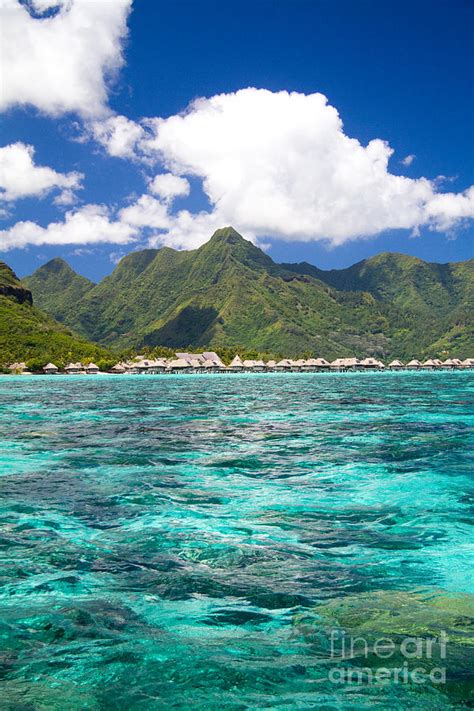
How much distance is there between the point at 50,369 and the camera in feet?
427

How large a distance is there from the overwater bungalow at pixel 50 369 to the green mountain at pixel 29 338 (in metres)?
1.23

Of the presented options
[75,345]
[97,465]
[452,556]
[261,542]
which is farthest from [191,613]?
[75,345]

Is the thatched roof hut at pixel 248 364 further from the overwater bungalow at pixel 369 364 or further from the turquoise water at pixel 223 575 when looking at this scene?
the turquoise water at pixel 223 575

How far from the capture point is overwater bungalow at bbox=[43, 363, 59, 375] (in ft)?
425

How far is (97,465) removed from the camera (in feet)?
45.1

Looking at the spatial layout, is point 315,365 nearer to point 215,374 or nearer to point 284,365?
point 284,365

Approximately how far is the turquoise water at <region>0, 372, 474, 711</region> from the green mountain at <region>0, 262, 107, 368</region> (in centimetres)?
12459

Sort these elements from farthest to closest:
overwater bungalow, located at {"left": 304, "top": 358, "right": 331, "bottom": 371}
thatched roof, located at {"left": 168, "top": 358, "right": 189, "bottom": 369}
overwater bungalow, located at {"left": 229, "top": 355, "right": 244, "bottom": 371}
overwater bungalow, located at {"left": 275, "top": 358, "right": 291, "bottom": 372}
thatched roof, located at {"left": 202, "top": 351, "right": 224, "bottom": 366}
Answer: overwater bungalow, located at {"left": 304, "top": 358, "right": 331, "bottom": 371} → overwater bungalow, located at {"left": 275, "top": 358, "right": 291, "bottom": 372} → thatched roof, located at {"left": 202, "top": 351, "right": 224, "bottom": 366} → overwater bungalow, located at {"left": 229, "top": 355, "right": 244, "bottom": 371} → thatched roof, located at {"left": 168, "top": 358, "right": 189, "bottom": 369}

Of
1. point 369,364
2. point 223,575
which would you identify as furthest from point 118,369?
point 223,575

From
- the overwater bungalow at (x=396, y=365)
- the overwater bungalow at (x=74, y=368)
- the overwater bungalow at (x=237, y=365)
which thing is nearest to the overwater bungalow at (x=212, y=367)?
the overwater bungalow at (x=237, y=365)

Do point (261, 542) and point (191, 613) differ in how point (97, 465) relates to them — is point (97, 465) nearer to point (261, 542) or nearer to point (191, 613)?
point (261, 542)

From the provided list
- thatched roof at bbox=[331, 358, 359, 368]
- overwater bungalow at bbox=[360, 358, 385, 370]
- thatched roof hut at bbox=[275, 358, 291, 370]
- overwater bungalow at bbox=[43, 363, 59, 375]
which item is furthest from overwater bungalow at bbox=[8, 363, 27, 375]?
overwater bungalow at bbox=[360, 358, 385, 370]

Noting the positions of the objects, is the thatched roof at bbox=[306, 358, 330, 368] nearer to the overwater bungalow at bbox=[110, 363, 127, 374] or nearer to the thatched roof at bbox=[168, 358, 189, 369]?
the thatched roof at bbox=[168, 358, 189, 369]

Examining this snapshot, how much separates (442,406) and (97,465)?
26.9 m
